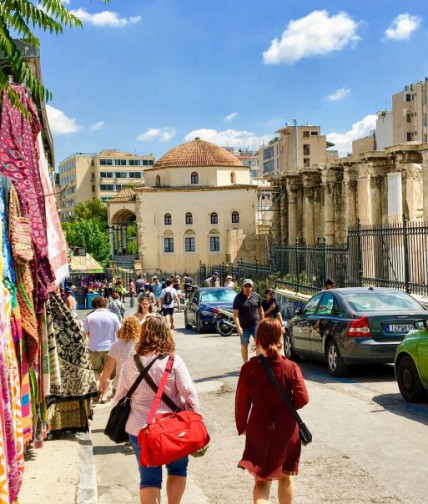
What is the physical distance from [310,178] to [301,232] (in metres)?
5.83

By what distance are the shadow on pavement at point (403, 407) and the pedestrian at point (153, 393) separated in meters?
4.71

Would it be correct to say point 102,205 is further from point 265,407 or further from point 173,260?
point 265,407

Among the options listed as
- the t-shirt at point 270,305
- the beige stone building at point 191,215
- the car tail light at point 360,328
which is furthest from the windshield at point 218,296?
the beige stone building at point 191,215

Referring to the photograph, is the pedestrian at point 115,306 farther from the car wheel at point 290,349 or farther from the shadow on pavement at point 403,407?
the shadow on pavement at point 403,407

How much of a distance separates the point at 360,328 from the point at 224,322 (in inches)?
389

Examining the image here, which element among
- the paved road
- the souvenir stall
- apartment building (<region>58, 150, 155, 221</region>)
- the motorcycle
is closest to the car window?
the paved road

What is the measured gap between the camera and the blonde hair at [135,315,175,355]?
18.7 feet

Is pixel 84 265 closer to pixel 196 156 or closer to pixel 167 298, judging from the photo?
pixel 167 298

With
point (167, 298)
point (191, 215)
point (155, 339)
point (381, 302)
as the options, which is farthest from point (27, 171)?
point (191, 215)

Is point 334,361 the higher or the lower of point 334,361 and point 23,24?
the lower

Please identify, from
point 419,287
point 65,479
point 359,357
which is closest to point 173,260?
point 419,287

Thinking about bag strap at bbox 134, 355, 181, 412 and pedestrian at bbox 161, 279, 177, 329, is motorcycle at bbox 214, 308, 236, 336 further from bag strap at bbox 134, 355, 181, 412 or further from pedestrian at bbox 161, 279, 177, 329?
bag strap at bbox 134, 355, 181, 412

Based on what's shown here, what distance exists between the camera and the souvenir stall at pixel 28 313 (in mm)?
4941

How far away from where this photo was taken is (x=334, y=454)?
8141 millimetres
